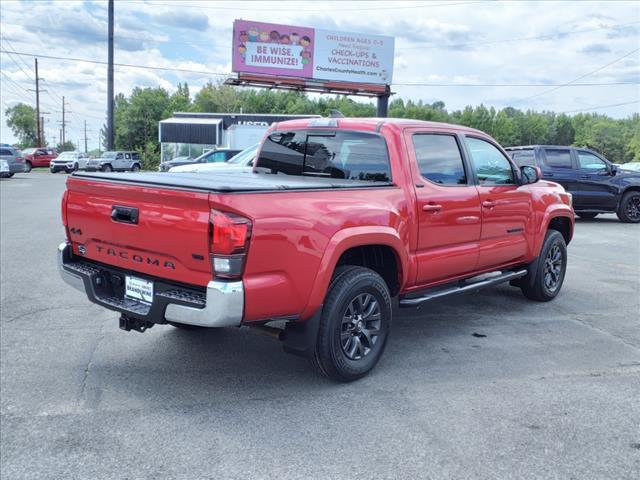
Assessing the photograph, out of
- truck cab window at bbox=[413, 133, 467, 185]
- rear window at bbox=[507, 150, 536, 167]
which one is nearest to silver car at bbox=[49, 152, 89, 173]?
rear window at bbox=[507, 150, 536, 167]

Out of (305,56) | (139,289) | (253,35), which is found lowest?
(139,289)

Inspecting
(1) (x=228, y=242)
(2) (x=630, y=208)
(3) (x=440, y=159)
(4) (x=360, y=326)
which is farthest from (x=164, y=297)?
(2) (x=630, y=208)

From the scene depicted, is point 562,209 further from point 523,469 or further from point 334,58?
point 334,58

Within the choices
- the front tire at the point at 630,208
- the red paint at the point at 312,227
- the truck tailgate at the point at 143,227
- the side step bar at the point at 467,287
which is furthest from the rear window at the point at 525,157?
the truck tailgate at the point at 143,227

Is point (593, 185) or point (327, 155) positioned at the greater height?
point (327, 155)

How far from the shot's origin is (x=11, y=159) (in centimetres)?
2972

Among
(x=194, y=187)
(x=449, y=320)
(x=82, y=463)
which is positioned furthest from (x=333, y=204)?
(x=449, y=320)

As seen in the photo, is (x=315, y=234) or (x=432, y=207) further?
(x=432, y=207)

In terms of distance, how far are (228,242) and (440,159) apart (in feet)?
8.04

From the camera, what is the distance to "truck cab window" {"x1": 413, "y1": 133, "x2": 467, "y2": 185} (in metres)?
4.93

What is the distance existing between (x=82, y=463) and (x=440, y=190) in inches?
130

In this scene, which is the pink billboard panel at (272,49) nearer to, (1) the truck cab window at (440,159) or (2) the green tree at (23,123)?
(1) the truck cab window at (440,159)

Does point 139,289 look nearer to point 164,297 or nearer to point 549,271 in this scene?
point 164,297

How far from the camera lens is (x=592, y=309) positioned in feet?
21.1
